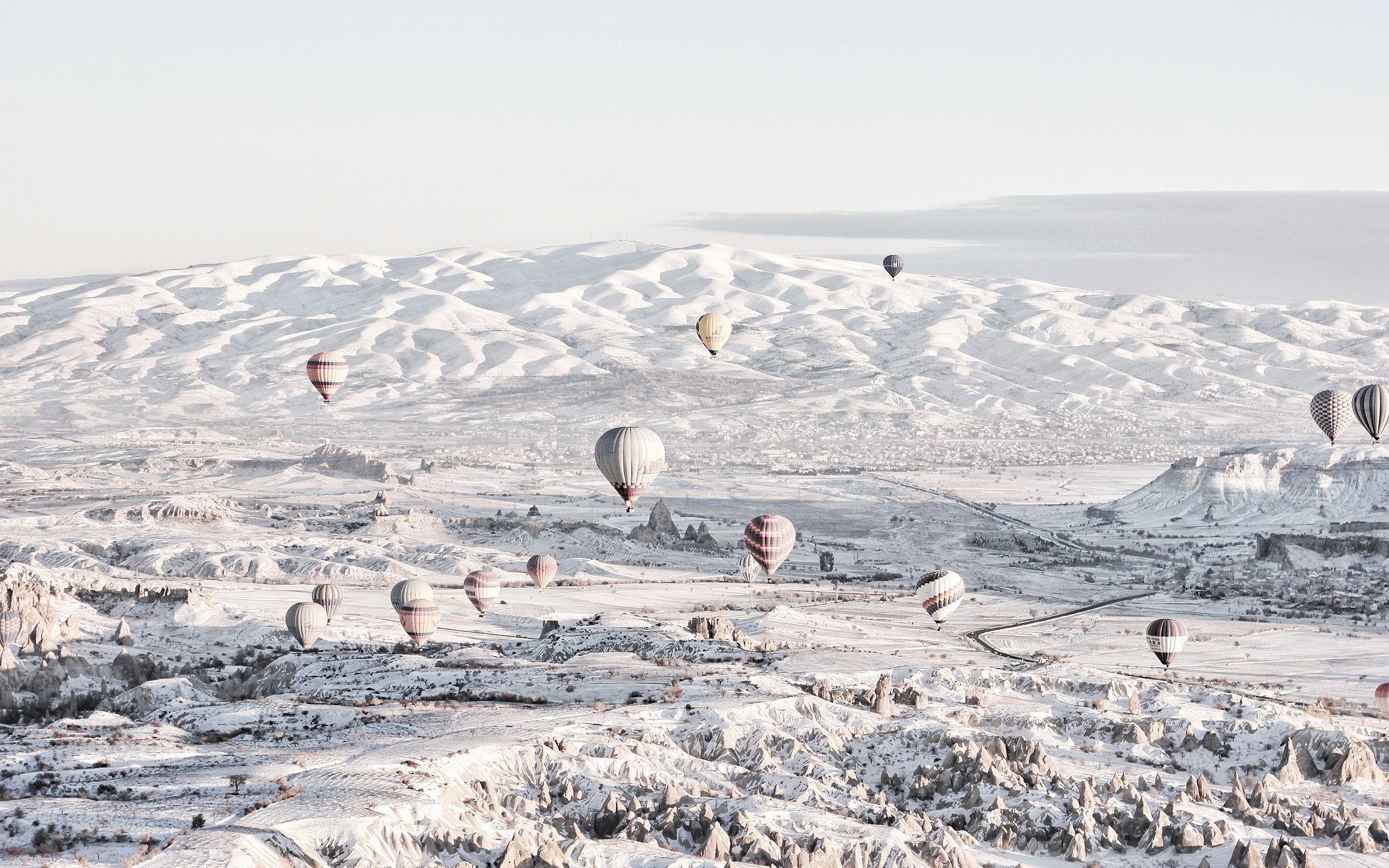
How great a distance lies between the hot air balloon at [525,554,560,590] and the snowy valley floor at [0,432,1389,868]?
3.96 ft

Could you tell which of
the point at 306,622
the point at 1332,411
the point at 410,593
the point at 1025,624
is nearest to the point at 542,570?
the point at 410,593

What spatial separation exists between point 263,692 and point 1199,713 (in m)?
28.1

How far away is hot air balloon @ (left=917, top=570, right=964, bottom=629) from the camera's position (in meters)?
63.7

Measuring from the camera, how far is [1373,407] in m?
77.8

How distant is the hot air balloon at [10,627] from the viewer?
51531 millimetres

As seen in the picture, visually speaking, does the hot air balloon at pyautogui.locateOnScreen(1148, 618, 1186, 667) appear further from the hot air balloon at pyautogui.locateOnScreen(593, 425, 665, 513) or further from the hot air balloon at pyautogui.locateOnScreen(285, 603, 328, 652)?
the hot air balloon at pyautogui.locateOnScreen(285, 603, 328, 652)

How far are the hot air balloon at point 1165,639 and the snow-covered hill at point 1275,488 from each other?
54.3m

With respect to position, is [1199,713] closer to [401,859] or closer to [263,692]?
[401,859]

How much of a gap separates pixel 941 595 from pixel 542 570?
22.2 metres

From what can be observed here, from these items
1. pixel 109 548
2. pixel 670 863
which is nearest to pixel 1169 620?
pixel 670 863

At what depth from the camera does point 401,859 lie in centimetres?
2514

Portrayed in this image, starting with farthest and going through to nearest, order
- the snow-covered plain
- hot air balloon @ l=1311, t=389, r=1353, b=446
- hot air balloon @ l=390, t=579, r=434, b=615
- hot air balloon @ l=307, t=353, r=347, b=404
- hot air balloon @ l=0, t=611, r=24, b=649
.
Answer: hot air balloon @ l=1311, t=389, r=1353, b=446 → hot air balloon @ l=307, t=353, r=347, b=404 → hot air balloon @ l=390, t=579, r=434, b=615 → hot air balloon @ l=0, t=611, r=24, b=649 → the snow-covered plain

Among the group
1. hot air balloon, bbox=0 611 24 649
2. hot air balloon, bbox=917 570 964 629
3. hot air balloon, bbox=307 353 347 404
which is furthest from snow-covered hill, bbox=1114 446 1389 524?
hot air balloon, bbox=0 611 24 649

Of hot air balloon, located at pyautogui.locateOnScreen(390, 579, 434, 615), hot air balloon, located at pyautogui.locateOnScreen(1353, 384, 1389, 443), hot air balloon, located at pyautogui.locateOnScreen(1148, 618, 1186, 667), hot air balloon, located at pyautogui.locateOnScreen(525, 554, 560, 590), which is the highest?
hot air balloon, located at pyautogui.locateOnScreen(1353, 384, 1389, 443)
